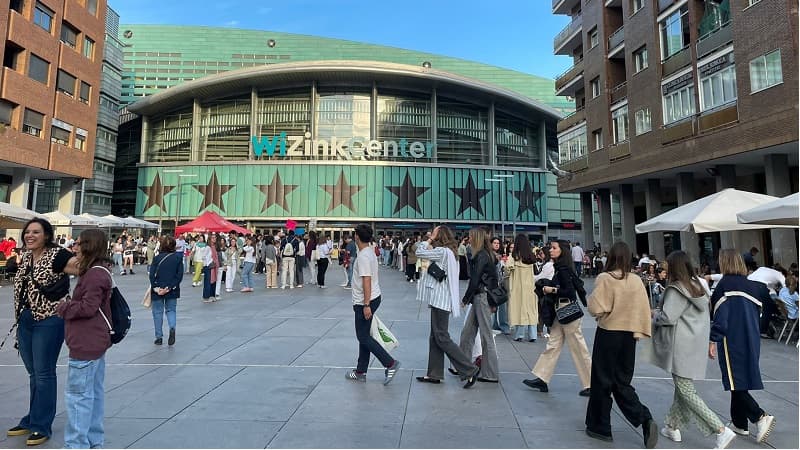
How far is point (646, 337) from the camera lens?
3.79m

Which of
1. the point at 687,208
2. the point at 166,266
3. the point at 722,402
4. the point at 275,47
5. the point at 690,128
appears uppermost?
the point at 275,47

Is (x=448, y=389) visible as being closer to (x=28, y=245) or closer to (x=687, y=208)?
(x=28, y=245)

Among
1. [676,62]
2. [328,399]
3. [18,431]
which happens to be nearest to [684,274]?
[328,399]

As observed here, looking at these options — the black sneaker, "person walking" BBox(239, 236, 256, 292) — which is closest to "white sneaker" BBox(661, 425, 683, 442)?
the black sneaker

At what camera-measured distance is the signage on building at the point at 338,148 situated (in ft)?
157

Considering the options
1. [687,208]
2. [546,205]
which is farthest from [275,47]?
[687,208]

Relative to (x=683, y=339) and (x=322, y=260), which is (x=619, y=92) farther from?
(x=683, y=339)

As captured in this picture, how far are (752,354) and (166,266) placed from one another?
7687 millimetres

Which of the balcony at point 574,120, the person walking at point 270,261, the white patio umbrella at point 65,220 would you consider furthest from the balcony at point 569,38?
the white patio umbrella at point 65,220

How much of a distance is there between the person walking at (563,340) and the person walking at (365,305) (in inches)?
66.9

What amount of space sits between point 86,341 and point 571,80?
1310 inches

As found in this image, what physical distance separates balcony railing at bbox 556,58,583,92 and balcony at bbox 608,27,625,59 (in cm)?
389

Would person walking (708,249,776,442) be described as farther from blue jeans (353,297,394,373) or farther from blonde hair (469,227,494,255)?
blue jeans (353,297,394,373)

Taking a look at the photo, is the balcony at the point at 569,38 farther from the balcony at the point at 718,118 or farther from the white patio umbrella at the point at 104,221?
the white patio umbrella at the point at 104,221
